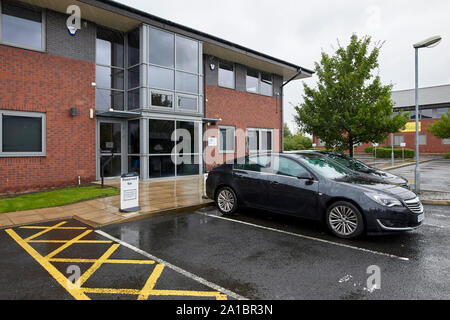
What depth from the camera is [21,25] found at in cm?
930

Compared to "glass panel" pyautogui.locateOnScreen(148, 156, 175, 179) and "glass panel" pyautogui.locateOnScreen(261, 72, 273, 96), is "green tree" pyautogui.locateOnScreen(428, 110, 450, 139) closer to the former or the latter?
"glass panel" pyautogui.locateOnScreen(261, 72, 273, 96)

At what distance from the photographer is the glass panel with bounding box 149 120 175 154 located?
11409mm

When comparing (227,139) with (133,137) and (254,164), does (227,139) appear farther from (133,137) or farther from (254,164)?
(254,164)

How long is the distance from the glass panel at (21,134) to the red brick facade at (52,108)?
29cm

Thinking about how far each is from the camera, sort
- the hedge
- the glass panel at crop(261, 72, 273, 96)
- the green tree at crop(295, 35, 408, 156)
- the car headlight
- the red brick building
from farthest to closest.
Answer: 1. the hedge
2. the glass panel at crop(261, 72, 273, 96)
3. the green tree at crop(295, 35, 408, 156)
4. the red brick building
5. the car headlight

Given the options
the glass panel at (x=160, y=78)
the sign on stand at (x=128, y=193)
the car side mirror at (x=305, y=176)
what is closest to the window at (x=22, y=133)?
the glass panel at (x=160, y=78)

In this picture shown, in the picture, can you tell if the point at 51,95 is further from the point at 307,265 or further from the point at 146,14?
the point at 307,265

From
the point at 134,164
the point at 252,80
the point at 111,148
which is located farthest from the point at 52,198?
the point at 252,80

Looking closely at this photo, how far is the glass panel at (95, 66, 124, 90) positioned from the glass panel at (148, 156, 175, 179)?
351cm

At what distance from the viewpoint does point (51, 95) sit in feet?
31.9

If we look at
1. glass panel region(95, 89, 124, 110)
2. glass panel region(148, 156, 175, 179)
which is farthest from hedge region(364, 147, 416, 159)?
glass panel region(95, 89, 124, 110)

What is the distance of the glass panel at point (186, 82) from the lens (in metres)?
12.2

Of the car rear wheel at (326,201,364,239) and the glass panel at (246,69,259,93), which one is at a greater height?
the glass panel at (246,69,259,93)
